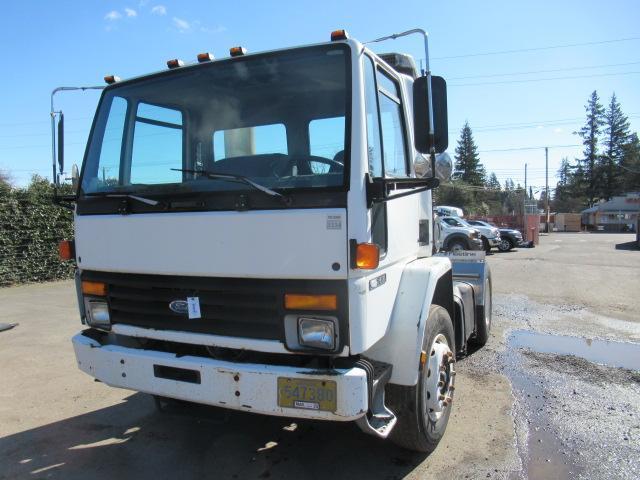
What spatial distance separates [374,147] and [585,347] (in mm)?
5102

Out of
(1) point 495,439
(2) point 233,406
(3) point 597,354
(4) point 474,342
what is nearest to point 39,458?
(2) point 233,406

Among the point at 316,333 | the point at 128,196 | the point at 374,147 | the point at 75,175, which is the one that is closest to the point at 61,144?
the point at 75,175

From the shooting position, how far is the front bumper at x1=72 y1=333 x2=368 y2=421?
99.1 inches

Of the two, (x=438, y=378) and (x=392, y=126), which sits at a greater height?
(x=392, y=126)

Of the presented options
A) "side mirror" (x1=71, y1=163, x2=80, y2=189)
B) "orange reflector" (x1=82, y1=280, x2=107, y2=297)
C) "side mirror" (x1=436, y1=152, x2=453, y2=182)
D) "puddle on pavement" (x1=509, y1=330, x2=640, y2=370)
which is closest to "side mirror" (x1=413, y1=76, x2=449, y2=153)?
"side mirror" (x1=436, y1=152, x2=453, y2=182)

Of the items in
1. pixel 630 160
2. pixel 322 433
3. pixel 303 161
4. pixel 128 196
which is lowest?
pixel 322 433

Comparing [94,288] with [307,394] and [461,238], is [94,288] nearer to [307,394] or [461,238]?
[307,394]

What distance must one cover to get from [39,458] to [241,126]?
274cm

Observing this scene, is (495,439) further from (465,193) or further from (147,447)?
(465,193)

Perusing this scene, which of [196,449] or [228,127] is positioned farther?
[196,449]

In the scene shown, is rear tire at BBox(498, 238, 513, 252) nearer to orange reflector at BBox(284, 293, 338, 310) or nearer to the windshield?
the windshield

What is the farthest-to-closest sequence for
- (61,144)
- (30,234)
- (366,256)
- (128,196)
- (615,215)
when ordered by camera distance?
1. (615,215)
2. (30,234)
3. (61,144)
4. (128,196)
5. (366,256)

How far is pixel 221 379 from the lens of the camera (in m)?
2.72

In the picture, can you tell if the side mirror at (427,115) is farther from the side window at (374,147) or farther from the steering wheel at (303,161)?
the steering wheel at (303,161)
